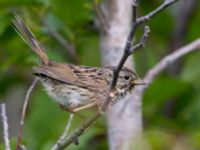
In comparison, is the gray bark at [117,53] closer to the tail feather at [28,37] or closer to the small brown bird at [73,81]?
the small brown bird at [73,81]

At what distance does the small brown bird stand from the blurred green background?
22cm

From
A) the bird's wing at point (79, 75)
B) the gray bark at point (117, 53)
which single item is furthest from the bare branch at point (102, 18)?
the bird's wing at point (79, 75)

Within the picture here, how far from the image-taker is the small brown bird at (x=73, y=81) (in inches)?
137

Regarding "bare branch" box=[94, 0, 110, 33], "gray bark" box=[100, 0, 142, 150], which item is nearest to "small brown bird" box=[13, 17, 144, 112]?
"gray bark" box=[100, 0, 142, 150]

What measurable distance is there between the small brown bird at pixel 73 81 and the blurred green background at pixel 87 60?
22cm

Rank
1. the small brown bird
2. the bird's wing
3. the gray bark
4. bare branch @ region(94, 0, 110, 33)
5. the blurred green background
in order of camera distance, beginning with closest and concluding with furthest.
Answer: the small brown bird < the bird's wing < the gray bark < bare branch @ region(94, 0, 110, 33) < the blurred green background

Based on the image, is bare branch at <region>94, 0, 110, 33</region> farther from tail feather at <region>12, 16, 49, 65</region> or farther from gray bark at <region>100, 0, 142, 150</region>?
tail feather at <region>12, 16, 49, 65</region>

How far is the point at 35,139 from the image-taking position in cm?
438

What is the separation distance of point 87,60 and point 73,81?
5.36 feet

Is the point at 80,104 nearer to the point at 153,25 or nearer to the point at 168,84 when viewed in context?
the point at 168,84

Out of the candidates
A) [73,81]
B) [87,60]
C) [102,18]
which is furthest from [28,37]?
[87,60]

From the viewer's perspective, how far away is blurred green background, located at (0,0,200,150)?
4.29 meters

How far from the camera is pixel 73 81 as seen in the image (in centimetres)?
373

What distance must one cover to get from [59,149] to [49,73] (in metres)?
0.94
